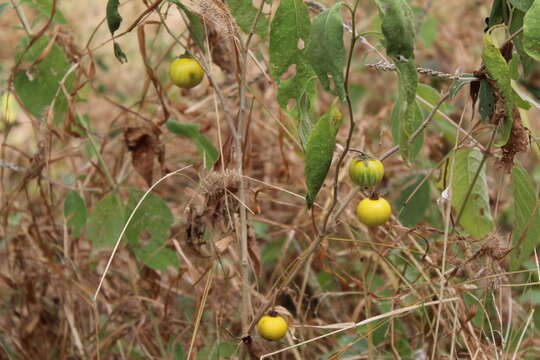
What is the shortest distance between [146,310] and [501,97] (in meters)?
0.89

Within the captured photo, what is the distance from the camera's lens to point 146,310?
4.66 feet

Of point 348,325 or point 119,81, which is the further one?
point 119,81

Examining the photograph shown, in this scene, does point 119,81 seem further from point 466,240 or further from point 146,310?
point 466,240

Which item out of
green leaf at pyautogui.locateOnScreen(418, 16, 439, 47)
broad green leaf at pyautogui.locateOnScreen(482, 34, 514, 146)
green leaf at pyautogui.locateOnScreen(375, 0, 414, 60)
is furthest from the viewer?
green leaf at pyautogui.locateOnScreen(418, 16, 439, 47)

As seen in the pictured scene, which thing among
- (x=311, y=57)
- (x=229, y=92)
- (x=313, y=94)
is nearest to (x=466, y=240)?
(x=313, y=94)

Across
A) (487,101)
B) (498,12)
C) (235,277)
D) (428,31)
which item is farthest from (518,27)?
(428,31)

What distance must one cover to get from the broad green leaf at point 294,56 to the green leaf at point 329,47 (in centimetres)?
14

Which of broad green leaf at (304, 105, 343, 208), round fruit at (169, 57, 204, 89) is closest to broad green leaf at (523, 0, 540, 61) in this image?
broad green leaf at (304, 105, 343, 208)

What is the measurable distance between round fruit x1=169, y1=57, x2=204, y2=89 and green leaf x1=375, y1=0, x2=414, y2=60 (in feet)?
1.22

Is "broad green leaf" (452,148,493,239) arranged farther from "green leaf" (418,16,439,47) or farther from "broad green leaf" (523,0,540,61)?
"green leaf" (418,16,439,47)

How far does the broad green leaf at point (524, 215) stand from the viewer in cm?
108

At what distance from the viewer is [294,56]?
0.96 m

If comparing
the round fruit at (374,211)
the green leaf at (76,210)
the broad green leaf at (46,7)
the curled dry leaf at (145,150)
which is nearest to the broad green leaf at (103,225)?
the green leaf at (76,210)

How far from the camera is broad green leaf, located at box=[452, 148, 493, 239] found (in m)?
1.16
